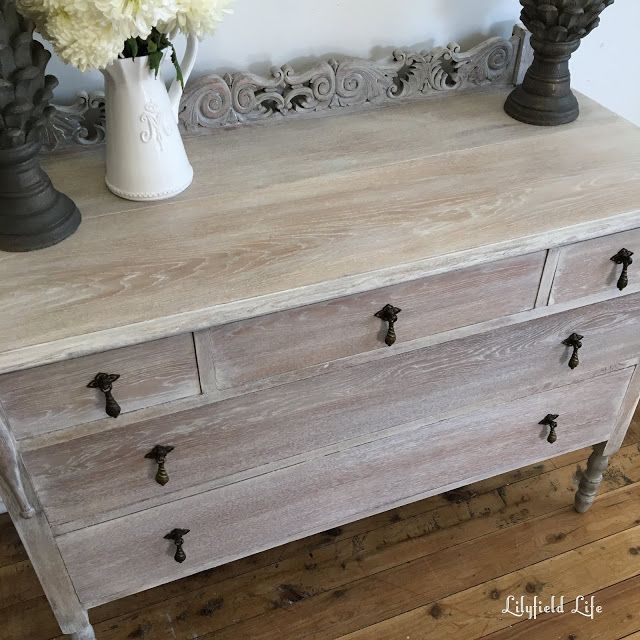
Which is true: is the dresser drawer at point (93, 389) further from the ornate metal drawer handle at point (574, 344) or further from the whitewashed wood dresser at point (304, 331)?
the ornate metal drawer handle at point (574, 344)

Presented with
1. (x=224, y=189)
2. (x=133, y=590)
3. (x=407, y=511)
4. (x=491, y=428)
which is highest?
(x=224, y=189)

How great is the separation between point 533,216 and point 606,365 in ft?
1.38

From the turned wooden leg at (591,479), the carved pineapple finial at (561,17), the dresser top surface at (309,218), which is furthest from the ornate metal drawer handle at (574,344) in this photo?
the carved pineapple finial at (561,17)

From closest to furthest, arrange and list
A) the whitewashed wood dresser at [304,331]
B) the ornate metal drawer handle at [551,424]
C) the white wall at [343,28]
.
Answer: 1. the whitewashed wood dresser at [304,331]
2. the white wall at [343,28]
3. the ornate metal drawer handle at [551,424]

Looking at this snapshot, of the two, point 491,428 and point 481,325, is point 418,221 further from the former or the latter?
point 491,428

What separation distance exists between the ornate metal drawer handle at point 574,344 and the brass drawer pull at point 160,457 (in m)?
0.68

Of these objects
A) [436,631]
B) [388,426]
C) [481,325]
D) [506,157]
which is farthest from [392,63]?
[436,631]

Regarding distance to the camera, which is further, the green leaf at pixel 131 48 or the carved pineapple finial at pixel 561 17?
the carved pineapple finial at pixel 561 17

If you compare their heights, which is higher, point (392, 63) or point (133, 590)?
point (392, 63)

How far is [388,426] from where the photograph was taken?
1.18 metres

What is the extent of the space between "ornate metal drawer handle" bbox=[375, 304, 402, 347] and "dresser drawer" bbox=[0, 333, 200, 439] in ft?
0.88

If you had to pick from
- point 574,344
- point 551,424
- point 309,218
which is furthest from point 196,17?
point 551,424

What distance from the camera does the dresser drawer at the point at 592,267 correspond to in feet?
3.53

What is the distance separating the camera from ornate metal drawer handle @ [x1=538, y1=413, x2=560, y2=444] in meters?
1.33
